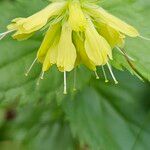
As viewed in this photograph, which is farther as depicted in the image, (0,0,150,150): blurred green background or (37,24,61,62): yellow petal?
(0,0,150,150): blurred green background

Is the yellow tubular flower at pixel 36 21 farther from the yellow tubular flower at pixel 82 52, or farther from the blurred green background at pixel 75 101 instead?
the blurred green background at pixel 75 101

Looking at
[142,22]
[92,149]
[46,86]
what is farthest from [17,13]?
[92,149]

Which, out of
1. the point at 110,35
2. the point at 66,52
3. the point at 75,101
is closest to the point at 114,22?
the point at 110,35

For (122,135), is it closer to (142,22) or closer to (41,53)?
(142,22)

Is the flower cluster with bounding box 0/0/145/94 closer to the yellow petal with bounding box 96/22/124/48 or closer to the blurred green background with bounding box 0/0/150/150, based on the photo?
the yellow petal with bounding box 96/22/124/48

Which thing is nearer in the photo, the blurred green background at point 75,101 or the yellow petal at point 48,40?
the yellow petal at point 48,40

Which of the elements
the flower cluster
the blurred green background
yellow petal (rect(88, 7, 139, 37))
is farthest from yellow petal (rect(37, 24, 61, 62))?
the blurred green background

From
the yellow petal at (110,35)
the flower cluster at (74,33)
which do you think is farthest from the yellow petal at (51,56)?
the yellow petal at (110,35)
